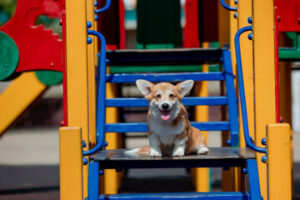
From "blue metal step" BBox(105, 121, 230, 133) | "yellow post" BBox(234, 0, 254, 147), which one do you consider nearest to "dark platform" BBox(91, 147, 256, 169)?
"yellow post" BBox(234, 0, 254, 147)

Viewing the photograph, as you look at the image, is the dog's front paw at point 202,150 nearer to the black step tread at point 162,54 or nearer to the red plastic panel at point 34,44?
the black step tread at point 162,54

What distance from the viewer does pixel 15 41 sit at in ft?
15.2

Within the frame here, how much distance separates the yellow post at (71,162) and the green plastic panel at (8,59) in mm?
2106

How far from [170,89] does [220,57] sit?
132cm

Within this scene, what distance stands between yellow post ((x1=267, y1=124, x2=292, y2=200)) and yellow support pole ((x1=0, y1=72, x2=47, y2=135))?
8.57 feet

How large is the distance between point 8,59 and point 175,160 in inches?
91.1

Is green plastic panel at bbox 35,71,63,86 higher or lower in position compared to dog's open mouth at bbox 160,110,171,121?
higher

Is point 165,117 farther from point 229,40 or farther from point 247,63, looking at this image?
point 229,40

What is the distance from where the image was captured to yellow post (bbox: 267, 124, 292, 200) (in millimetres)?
2631

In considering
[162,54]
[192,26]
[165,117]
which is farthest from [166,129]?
[192,26]

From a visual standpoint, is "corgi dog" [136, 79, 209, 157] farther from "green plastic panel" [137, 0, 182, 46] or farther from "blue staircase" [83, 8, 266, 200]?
"green plastic panel" [137, 0, 182, 46]

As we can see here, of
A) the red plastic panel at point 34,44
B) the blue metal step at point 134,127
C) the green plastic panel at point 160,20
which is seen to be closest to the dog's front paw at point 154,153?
the blue metal step at point 134,127

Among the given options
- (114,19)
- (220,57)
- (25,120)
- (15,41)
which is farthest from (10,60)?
(25,120)

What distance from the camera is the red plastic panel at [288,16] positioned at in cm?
402
